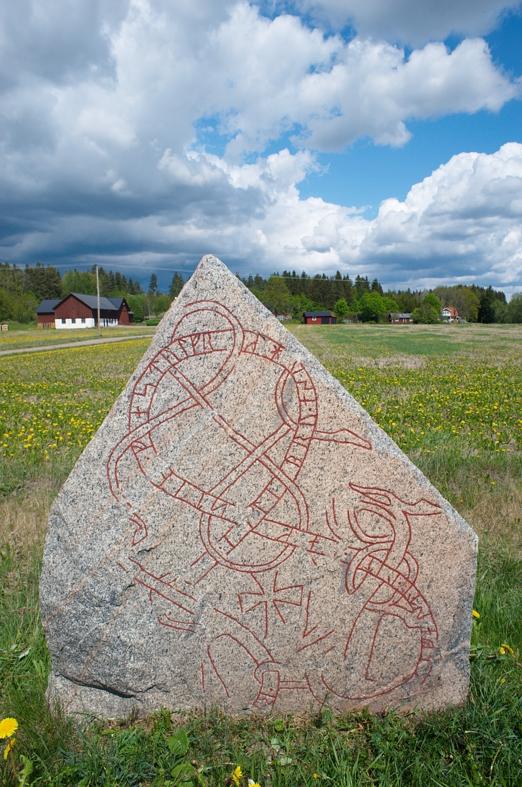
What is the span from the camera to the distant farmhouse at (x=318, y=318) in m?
106

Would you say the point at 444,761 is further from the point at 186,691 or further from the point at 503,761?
the point at 186,691

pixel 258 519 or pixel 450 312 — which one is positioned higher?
pixel 450 312

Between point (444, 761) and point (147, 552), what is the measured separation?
1684 millimetres

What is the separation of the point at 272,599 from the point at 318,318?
106 m

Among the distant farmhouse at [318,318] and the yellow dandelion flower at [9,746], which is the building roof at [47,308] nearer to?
the distant farmhouse at [318,318]

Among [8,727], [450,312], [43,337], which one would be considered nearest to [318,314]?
[450,312]

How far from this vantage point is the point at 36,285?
361 ft

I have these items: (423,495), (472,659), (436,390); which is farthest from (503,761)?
(436,390)

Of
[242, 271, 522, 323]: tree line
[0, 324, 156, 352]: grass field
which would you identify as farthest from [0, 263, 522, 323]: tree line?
[0, 324, 156, 352]: grass field

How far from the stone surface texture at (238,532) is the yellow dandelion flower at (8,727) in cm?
33

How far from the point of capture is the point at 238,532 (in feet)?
8.79

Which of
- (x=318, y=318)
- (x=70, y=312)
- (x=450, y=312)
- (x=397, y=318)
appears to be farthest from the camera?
(x=450, y=312)

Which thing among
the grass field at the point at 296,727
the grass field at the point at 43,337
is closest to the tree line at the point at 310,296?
the grass field at the point at 43,337

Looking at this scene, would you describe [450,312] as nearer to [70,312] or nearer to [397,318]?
[397,318]
